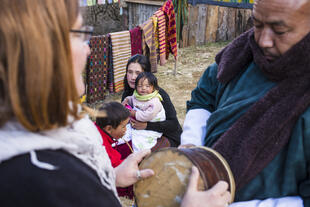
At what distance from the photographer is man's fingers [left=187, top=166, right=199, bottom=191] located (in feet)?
3.76

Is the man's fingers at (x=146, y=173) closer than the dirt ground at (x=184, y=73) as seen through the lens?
Yes

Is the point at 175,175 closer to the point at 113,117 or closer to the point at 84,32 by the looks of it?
the point at 84,32

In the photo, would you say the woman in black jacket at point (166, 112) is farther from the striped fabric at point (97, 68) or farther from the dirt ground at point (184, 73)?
the dirt ground at point (184, 73)

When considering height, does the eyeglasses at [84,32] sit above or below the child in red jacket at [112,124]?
above

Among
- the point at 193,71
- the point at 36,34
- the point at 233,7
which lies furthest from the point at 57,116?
the point at 233,7

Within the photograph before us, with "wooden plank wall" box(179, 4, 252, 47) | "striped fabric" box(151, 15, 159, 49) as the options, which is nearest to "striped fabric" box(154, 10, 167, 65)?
"striped fabric" box(151, 15, 159, 49)

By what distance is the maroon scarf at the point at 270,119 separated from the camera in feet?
4.17

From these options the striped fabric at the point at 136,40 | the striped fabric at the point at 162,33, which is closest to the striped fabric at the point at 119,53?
the striped fabric at the point at 136,40

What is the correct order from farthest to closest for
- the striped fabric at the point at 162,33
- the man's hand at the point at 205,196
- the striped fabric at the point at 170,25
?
the striped fabric at the point at 170,25 < the striped fabric at the point at 162,33 < the man's hand at the point at 205,196

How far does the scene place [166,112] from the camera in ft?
12.3

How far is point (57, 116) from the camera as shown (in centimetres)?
88

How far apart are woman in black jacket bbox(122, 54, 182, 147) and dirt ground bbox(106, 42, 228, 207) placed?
176 cm

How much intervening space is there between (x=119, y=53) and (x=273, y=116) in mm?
4366

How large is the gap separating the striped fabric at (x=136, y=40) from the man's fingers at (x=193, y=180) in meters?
4.71
